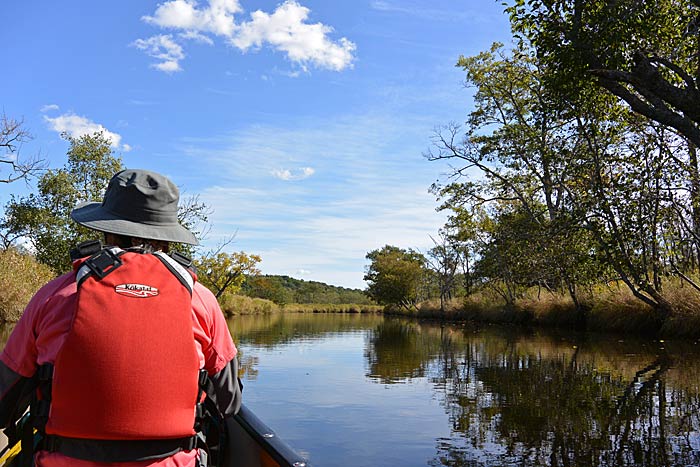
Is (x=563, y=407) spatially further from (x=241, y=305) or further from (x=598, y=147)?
(x=241, y=305)

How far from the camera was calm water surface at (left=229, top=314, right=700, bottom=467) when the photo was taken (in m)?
5.01

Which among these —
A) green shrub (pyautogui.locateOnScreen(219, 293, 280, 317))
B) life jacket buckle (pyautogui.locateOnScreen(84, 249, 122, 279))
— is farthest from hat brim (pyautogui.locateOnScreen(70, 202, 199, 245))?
green shrub (pyautogui.locateOnScreen(219, 293, 280, 317))

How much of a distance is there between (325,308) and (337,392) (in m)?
60.3

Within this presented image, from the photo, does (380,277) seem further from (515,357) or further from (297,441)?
(297,441)

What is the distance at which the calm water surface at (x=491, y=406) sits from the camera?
5.01 meters

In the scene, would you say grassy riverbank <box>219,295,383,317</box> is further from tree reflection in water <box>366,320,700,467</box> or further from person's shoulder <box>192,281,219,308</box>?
person's shoulder <box>192,281,219,308</box>

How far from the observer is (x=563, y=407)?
6707mm

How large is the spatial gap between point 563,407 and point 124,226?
6.21 metres

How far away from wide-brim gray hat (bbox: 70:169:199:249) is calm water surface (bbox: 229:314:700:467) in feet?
11.8

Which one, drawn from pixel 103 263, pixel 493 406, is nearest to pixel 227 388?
pixel 103 263

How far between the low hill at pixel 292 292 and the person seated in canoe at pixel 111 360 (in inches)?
1765

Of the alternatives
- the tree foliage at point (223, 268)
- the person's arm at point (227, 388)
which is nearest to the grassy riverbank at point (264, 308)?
the tree foliage at point (223, 268)

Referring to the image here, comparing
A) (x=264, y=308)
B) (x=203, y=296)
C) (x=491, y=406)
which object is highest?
(x=203, y=296)

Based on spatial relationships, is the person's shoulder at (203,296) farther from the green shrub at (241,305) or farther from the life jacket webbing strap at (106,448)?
the green shrub at (241,305)
